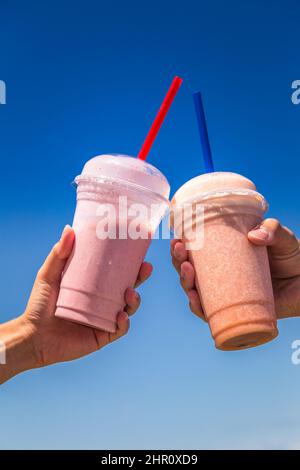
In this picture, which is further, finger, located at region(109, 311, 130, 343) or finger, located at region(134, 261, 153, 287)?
finger, located at region(134, 261, 153, 287)

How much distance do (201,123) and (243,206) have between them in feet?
1.87

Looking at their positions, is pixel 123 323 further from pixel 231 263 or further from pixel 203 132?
pixel 203 132

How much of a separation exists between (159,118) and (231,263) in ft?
3.08

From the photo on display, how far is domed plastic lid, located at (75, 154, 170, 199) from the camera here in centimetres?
252

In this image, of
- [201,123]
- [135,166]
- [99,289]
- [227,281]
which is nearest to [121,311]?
[99,289]

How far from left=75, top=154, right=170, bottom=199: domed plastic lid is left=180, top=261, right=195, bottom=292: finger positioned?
15.5 inches

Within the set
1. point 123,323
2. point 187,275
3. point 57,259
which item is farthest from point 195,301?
point 57,259

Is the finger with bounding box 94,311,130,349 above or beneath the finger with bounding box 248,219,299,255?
beneath

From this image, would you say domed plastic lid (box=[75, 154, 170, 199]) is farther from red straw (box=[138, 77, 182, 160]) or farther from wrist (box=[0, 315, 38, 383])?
wrist (box=[0, 315, 38, 383])

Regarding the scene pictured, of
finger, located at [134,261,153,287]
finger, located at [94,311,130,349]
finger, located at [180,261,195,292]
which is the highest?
finger, located at [134,261,153,287]

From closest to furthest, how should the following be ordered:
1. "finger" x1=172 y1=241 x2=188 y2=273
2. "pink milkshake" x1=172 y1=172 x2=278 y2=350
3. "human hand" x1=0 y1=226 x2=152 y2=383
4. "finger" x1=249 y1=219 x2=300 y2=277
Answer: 1. "pink milkshake" x1=172 y1=172 x2=278 y2=350
2. "finger" x1=249 y1=219 x2=300 y2=277
3. "finger" x1=172 y1=241 x2=188 y2=273
4. "human hand" x1=0 y1=226 x2=152 y2=383

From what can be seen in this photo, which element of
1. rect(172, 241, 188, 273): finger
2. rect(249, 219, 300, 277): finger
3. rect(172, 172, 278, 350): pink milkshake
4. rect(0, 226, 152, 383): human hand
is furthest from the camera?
rect(0, 226, 152, 383): human hand

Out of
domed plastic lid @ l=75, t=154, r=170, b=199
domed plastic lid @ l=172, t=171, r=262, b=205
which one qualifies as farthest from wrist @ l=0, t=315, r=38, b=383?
domed plastic lid @ l=172, t=171, r=262, b=205

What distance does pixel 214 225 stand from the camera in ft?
8.15
